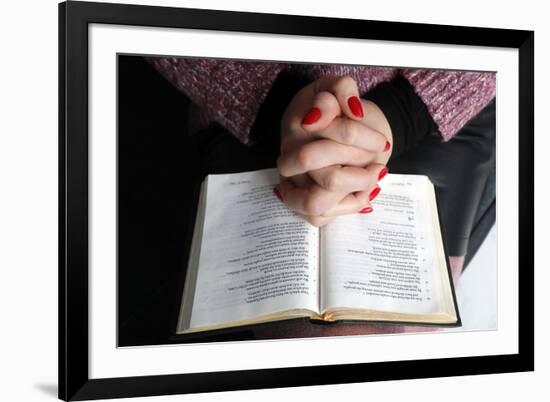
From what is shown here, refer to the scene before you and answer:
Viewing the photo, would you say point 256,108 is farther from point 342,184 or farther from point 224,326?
point 224,326

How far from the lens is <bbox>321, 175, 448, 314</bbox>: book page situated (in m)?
1.16

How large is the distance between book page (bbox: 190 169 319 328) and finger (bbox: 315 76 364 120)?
138mm

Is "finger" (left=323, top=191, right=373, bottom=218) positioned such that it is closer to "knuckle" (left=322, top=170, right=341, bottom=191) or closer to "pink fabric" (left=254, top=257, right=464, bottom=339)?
"knuckle" (left=322, top=170, right=341, bottom=191)

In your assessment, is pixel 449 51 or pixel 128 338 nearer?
pixel 128 338

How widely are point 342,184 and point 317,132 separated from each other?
0.27 feet

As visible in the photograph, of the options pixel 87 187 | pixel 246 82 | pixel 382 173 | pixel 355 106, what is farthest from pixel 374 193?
pixel 87 187

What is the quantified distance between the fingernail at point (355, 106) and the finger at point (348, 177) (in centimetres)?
8

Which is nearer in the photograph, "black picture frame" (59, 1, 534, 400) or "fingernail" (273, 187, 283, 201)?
"black picture frame" (59, 1, 534, 400)

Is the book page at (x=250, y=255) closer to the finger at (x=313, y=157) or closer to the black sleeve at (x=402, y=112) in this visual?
the finger at (x=313, y=157)

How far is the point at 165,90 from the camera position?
3.60ft

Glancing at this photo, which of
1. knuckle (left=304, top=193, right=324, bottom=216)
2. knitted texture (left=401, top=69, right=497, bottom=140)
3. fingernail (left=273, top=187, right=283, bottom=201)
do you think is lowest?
knuckle (left=304, top=193, right=324, bottom=216)

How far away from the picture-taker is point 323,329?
116cm

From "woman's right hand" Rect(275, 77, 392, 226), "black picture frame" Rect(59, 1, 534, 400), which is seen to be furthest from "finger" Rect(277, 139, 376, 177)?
"black picture frame" Rect(59, 1, 534, 400)

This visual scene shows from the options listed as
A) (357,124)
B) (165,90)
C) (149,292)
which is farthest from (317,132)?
(149,292)
